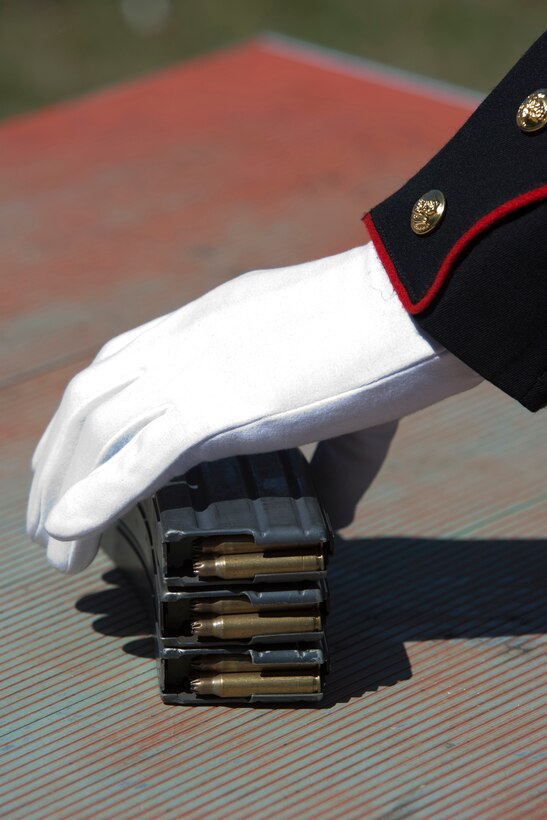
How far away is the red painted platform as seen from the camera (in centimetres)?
146

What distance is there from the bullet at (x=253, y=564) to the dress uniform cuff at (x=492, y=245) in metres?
0.30

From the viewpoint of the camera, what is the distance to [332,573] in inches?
73.0

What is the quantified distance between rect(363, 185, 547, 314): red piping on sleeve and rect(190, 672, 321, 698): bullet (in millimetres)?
473

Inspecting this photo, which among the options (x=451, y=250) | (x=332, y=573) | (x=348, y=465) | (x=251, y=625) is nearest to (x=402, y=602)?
(x=332, y=573)

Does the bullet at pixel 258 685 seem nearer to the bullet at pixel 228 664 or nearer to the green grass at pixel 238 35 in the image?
the bullet at pixel 228 664

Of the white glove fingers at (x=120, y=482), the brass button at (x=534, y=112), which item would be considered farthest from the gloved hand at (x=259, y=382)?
the brass button at (x=534, y=112)

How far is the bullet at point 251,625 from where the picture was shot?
1514 millimetres

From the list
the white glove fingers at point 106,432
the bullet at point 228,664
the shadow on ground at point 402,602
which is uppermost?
the white glove fingers at point 106,432

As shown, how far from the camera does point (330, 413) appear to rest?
1443mm

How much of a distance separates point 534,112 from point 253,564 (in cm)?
59

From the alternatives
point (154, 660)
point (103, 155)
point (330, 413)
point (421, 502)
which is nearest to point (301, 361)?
point (330, 413)

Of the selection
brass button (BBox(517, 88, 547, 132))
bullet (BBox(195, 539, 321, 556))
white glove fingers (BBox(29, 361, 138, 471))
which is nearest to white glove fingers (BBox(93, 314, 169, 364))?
white glove fingers (BBox(29, 361, 138, 471))

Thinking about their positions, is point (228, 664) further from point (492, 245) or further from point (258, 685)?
point (492, 245)

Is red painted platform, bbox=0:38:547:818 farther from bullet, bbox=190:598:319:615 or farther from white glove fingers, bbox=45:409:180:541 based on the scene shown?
white glove fingers, bbox=45:409:180:541
